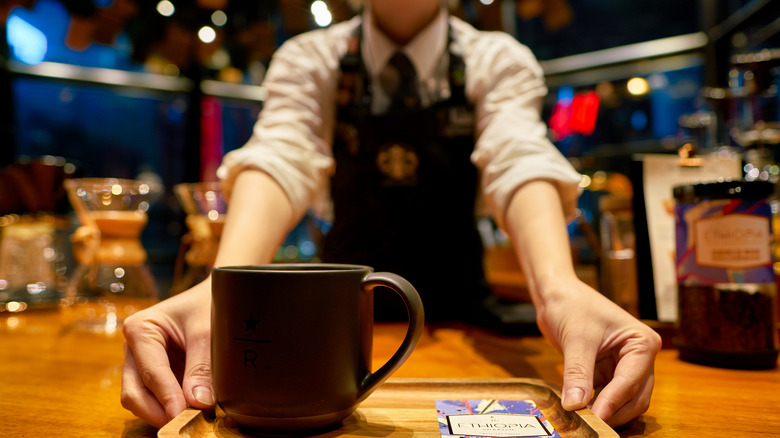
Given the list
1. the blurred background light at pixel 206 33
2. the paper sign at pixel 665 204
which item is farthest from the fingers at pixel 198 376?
the blurred background light at pixel 206 33

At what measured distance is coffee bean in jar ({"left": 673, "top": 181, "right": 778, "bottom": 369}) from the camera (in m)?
0.73

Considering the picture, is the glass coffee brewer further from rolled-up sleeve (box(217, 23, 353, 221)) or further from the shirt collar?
the shirt collar

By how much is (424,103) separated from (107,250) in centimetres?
74

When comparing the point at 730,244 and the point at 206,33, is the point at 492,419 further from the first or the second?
the point at 206,33

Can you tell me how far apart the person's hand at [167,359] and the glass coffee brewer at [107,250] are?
2.06 feet

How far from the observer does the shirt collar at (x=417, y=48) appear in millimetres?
1205

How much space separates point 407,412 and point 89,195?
89cm

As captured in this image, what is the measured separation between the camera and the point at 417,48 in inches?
47.6

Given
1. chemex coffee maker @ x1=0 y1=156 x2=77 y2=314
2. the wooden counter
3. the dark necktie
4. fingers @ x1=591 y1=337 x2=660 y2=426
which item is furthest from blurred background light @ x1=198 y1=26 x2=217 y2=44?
fingers @ x1=591 y1=337 x2=660 y2=426

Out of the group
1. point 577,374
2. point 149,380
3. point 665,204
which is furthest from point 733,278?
point 149,380

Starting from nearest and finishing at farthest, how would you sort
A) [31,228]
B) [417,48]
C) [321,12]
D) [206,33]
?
[417,48], [31,228], [321,12], [206,33]

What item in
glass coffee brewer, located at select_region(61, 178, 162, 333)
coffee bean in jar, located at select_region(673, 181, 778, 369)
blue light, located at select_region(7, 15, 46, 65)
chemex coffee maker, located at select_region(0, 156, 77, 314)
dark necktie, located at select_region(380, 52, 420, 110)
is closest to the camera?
coffee bean in jar, located at select_region(673, 181, 778, 369)

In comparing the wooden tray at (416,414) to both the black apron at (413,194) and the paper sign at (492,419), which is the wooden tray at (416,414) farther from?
the black apron at (413,194)

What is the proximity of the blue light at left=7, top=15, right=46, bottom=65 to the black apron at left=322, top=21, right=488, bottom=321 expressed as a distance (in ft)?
11.7
